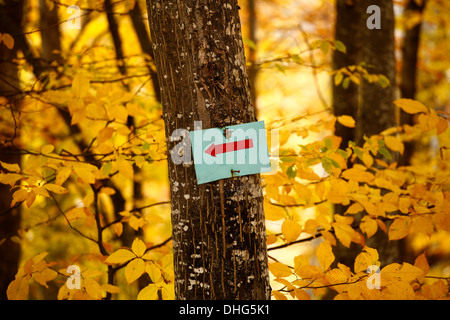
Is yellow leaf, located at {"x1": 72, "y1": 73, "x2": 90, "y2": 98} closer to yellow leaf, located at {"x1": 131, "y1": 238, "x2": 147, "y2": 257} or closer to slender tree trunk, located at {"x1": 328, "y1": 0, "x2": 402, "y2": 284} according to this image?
yellow leaf, located at {"x1": 131, "y1": 238, "x2": 147, "y2": 257}

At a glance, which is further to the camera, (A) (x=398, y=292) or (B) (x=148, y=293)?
(B) (x=148, y=293)

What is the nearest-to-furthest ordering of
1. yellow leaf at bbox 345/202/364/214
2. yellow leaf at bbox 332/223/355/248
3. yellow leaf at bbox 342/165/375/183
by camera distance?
yellow leaf at bbox 332/223/355/248
yellow leaf at bbox 342/165/375/183
yellow leaf at bbox 345/202/364/214

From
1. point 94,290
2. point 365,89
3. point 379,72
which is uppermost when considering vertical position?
point 379,72

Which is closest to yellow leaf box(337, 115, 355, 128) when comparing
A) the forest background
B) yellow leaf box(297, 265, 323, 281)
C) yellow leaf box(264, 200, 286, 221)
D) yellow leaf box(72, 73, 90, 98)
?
the forest background

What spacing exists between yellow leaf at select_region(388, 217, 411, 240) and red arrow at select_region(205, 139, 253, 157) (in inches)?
43.2

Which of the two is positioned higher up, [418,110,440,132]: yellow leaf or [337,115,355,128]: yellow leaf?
[337,115,355,128]: yellow leaf

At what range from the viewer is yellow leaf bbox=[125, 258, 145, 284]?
164 centimetres

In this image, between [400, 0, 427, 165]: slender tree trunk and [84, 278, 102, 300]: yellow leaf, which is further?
[400, 0, 427, 165]: slender tree trunk

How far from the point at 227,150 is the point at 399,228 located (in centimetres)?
122

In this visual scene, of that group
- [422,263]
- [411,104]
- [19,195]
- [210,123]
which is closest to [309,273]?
[422,263]

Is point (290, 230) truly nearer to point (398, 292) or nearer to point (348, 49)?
point (398, 292)

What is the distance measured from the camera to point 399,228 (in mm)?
1892
